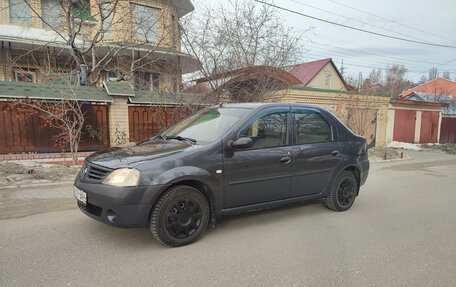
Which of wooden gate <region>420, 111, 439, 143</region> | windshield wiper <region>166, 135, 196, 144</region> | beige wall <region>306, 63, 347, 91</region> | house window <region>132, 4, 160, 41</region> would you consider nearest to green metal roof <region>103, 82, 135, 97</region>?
house window <region>132, 4, 160, 41</region>

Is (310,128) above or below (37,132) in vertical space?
above

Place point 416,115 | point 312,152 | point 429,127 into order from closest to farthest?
point 312,152, point 416,115, point 429,127

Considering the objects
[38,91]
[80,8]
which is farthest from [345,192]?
[80,8]

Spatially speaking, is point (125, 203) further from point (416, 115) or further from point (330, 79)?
point (330, 79)

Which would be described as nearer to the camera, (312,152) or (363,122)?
(312,152)

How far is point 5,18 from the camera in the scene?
14180 mm

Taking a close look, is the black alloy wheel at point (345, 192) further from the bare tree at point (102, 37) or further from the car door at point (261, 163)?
the bare tree at point (102, 37)

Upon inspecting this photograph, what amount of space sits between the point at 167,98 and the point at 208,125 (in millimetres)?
6825

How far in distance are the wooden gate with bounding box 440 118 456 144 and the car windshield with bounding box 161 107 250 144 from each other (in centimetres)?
2339

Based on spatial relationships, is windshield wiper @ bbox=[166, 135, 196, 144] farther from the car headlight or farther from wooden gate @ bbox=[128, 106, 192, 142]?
wooden gate @ bbox=[128, 106, 192, 142]

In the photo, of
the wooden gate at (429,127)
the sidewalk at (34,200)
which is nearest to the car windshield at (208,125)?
the sidewalk at (34,200)

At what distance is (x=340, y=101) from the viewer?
1582 cm

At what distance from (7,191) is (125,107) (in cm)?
528

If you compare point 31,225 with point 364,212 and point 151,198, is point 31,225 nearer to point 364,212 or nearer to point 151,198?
point 151,198
